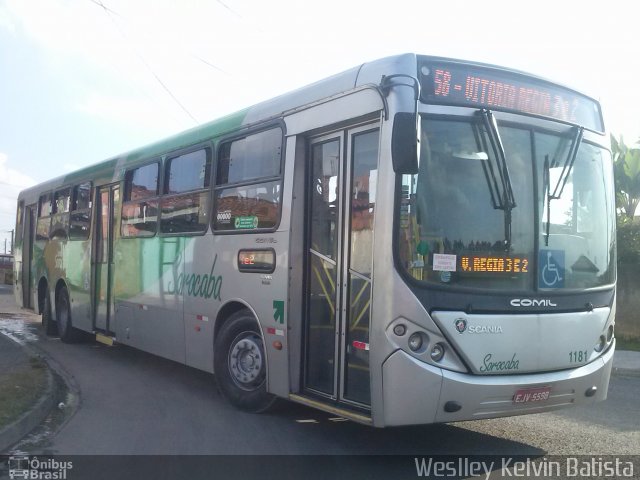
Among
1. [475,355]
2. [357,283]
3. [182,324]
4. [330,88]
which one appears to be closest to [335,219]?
[357,283]

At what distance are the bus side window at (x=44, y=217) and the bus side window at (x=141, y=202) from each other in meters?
4.96

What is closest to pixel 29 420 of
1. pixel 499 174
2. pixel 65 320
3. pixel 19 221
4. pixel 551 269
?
pixel 499 174

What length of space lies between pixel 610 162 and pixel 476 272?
2.19 metres

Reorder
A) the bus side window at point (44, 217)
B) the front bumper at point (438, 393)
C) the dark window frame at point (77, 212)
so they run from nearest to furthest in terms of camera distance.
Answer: the front bumper at point (438, 393), the dark window frame at point (77, 212), the bus side window at point (44, 217)

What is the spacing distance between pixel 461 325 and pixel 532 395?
951 millimetres

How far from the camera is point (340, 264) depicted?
645cm

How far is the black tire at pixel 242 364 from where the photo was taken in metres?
7.67

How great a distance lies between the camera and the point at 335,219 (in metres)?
6.61

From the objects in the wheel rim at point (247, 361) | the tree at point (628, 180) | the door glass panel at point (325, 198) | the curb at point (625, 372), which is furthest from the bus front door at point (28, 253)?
the tree at point (628, 180)

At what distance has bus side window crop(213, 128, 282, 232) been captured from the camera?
7473 millimetres

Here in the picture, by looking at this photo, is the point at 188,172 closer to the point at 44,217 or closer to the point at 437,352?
the point at 437,352

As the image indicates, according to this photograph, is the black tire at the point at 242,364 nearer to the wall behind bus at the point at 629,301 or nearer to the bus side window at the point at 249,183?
the bus side window at the point at 249,183

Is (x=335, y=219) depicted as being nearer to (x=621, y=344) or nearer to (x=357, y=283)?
(x=357, y=283)

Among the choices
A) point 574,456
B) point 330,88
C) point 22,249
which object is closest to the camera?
point 574,456
